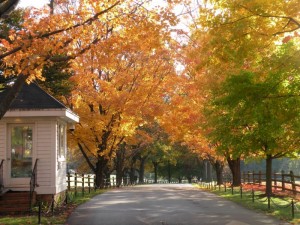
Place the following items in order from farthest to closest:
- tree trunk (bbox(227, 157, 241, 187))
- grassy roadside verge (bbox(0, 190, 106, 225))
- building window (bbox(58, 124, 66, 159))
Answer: tree trunk (bbox(227, 157, 241, 187)) < building window (bbox(58, 124, 66, 159)) < grassy roadside verge (bbox(0, 190, 106, 225))

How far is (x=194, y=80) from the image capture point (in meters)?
29.3

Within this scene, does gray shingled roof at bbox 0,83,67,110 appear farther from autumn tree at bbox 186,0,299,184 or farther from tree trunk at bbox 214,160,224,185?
tree trunk at bbox 214,160,224,185

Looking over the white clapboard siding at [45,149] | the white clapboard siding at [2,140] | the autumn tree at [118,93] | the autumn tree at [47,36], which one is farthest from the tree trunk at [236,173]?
the autumn tree at [47,36]

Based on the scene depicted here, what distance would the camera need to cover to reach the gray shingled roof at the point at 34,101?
17859mm

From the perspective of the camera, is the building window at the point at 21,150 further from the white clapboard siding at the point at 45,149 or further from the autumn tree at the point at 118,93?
the autumn tree at the point at 118,93

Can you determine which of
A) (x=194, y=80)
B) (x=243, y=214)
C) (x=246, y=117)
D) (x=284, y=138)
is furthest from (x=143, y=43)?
(x=194, y=80)

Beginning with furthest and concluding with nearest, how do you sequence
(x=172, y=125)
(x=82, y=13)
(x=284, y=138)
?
(x=172, y=125)
(x=284, y=138)
(x=82, y=13)

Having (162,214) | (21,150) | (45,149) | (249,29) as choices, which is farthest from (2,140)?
(249,29)

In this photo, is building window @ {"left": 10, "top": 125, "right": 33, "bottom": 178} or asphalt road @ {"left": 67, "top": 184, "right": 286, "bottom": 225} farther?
building window @ {"left": 10, "top": 125, "right": 33, "bottom": 178}

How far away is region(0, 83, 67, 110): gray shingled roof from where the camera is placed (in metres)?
17.9

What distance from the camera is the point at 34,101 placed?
18203 mm

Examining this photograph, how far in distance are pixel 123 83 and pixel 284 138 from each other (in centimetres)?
1283

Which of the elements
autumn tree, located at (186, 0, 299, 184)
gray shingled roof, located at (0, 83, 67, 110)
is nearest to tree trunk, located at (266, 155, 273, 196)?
autumn tree, located at (186, 0, 299, 184)

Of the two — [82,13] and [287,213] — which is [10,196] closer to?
[82,13]
